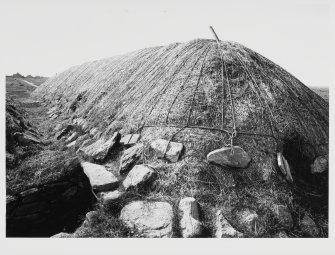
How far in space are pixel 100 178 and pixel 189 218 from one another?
183 cm

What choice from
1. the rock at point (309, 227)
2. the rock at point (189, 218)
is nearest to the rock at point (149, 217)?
the rock at point (189, 218)

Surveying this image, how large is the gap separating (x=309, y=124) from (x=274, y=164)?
1797 mm

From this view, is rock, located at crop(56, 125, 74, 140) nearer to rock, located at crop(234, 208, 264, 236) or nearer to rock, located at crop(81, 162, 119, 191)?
rock, located at crop(81, 162, 119, 191)

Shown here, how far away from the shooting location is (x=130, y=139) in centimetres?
557

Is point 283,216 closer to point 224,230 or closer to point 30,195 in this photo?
point 224,230

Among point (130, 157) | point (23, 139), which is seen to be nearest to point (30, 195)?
point (130, 157)

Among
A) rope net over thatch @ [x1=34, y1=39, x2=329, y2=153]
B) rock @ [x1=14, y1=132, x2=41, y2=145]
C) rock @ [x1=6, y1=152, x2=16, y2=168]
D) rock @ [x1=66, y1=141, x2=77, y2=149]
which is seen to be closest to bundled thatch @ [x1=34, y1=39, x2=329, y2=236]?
rope net over thatch @ [x1=34, y1=39, x2=329, y2=153]

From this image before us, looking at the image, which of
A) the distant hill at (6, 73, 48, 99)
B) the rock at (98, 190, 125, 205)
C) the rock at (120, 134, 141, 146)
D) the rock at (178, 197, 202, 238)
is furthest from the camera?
the distant hill at (6, 73, 48, 99)

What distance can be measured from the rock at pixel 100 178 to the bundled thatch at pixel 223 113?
989 mm

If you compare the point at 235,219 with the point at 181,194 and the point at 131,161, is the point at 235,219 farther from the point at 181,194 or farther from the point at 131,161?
the point at 131,161

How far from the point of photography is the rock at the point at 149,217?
381 cm

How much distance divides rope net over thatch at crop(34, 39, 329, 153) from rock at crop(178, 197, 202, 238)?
162cm

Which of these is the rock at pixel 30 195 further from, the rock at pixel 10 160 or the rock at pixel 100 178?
the rock at pixel 10 160

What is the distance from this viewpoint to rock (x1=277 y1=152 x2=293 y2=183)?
4.72m
